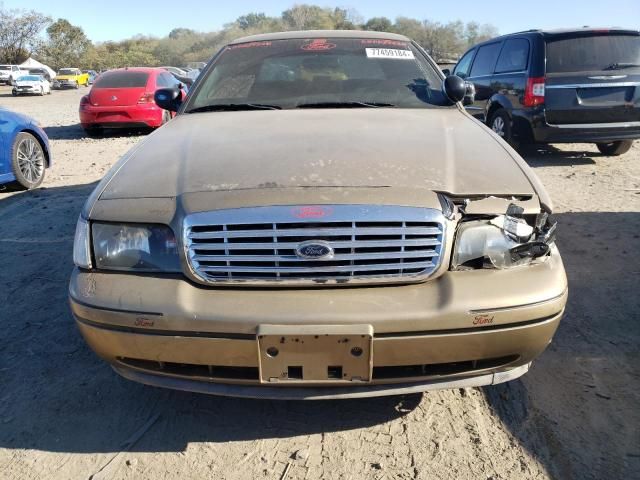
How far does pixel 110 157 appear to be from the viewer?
8820 millimetres

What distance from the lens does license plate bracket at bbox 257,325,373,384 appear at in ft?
5.98

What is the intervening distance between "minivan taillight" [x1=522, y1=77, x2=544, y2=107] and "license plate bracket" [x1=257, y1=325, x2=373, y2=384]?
20.0 feet

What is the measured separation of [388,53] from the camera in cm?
356

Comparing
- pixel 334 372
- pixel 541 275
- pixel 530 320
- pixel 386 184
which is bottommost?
pixel 334 372

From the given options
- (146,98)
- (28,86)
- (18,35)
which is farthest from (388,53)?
(18,35)

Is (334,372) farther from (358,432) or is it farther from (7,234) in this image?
(7,234)

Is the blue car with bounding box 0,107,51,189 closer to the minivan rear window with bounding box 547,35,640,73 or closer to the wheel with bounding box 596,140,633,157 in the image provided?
the minivan rear window with bounding box 547,35,640,73

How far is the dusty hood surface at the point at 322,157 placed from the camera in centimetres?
208

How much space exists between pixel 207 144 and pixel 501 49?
6990 millimetres

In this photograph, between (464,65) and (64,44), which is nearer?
(464,65)

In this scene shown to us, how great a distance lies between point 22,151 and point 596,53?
7341mm

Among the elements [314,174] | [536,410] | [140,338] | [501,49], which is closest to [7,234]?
[140,338]

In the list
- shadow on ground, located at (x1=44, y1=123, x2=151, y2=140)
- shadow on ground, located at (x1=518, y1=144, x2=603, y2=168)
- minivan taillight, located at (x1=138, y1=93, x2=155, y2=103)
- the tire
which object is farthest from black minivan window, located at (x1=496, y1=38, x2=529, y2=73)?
shadow on ground, located at (x1=44, y1=123, x2=151, y2=140)

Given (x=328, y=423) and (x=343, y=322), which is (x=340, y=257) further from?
(x=328, y=423)
